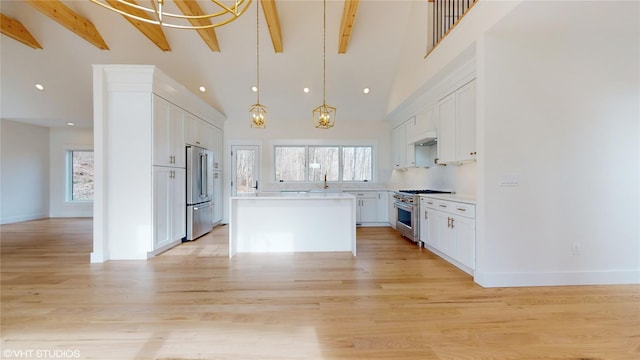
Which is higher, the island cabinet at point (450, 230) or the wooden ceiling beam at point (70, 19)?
the wooden ceiling beam at point (70, 19)

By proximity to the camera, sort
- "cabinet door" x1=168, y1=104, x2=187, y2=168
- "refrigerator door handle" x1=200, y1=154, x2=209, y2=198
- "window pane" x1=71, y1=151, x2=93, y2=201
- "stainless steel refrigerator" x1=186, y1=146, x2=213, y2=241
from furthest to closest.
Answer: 1. "window pane" x1=71, y1=151, x2=93, y2=201
2. "refrigerator door handle" x1=200, y1=154, x2=209, y2=198
3. "stainless steel refrigerator" x1=186, y1=146, x2=213, y2=241
4. "cabinet door" x1=168, y1=104, x2=187, y2=168

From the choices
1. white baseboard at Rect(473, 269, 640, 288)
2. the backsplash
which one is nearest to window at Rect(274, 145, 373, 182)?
the backsplash

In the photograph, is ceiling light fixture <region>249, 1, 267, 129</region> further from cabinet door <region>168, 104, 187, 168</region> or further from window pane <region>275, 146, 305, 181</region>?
window pane <region>275, 146, 305, 181</region>

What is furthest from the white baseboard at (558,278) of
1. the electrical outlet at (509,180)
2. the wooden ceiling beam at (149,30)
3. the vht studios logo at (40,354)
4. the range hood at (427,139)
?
the wooden ceiling beam at (149,30)

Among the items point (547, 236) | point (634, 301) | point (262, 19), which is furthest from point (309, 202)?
point (634, 301)

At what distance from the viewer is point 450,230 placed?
376 centimetres

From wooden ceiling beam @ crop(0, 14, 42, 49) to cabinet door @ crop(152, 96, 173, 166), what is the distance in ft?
9.73

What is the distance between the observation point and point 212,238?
5.25 m

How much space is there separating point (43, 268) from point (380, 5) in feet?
19.9

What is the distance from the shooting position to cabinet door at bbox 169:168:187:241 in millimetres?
4559

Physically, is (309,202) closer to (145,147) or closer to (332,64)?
(145,147)

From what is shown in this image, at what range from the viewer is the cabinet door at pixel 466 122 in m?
3.65

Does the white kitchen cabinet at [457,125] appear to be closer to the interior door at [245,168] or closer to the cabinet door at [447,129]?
the cabinet door at [447,129]

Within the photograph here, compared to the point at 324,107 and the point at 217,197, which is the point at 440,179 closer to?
the point at 324,107
